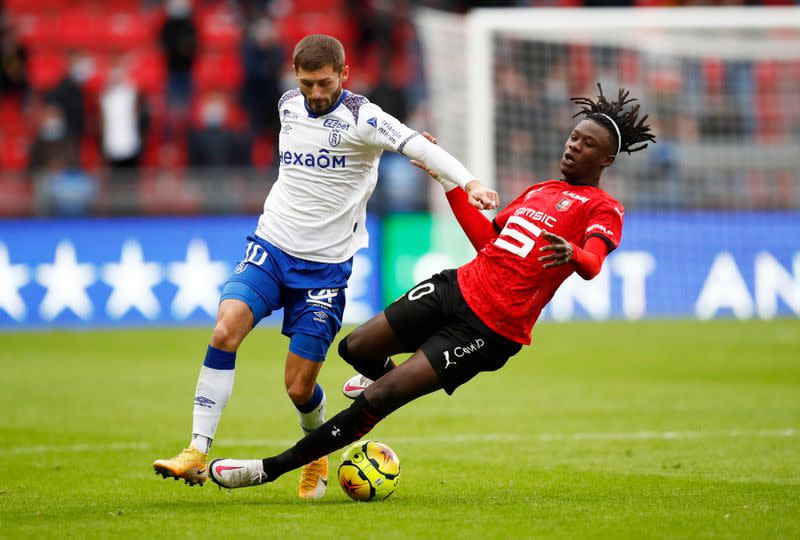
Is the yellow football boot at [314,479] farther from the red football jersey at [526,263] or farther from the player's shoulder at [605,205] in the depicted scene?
the player's shoulder at [605,205]

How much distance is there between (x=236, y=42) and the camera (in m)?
24.2

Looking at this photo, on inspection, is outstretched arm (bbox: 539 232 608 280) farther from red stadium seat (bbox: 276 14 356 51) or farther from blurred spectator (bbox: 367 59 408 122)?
red stadium seat (bbox: 276 14 356 51)

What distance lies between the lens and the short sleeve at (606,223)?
22.0ft

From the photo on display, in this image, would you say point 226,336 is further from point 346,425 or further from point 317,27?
point 317,27

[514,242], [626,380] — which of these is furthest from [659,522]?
[626,380]

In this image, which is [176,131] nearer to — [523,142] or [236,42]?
[236,42]

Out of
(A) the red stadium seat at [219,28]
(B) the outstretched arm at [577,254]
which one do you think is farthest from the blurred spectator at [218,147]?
(B) the outstretched arm at [577,254]

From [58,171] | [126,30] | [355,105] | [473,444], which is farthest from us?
[126,30]

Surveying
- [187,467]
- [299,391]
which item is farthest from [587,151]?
[187,467]

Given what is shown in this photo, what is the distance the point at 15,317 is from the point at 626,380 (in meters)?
9.71

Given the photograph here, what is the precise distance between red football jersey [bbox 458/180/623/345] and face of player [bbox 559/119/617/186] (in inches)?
3.5

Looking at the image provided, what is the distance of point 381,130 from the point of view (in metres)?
7.16

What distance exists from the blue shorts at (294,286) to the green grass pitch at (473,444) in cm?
99

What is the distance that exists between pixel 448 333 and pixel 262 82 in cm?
1553
